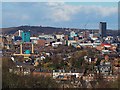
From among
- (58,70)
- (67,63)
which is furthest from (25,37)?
(58,70)

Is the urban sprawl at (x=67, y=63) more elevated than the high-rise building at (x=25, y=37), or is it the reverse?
the high-rise building at (x=25, y=37)

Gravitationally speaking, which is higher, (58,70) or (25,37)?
(25,37)

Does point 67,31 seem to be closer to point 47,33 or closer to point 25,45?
point 47,33

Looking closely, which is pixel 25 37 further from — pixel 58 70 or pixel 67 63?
pixel 58 70

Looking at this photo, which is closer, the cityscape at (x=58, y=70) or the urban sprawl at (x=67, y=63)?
the cityscape at (x=58, y=70)

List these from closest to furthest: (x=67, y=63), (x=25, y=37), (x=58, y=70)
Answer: (x=58, y=70) → (x=67, y=63) → (x=25, y=37)

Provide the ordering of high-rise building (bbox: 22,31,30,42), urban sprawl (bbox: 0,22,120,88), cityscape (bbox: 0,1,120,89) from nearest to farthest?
cityscape (bbox: 0,1,120,89) < urban sprawl (bbox: 0,22,120,88) < high-rise building (bbox: 22,31,30,42)

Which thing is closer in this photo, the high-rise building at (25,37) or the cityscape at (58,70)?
the cityscape at (58,70)

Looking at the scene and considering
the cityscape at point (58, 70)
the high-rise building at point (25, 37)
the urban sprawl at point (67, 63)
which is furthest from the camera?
the high-rise building at point (25, 37)

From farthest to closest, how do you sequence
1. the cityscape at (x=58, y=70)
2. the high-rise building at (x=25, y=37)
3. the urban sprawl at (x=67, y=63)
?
the high-rise building at (x=25, y=37) < the urban sprawl at (x=67, y=63) < the cityscape at (x=58, y=70)

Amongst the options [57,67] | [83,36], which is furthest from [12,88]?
[83,36]

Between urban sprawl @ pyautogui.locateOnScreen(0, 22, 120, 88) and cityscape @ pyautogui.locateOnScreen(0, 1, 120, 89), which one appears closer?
cityscape @ pyautogui.locateOnScreen(0, 1, 120, 89)

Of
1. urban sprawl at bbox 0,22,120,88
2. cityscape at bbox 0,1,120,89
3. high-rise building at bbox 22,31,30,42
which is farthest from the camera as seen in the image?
high-rise building at bbox 22,31,30,42
